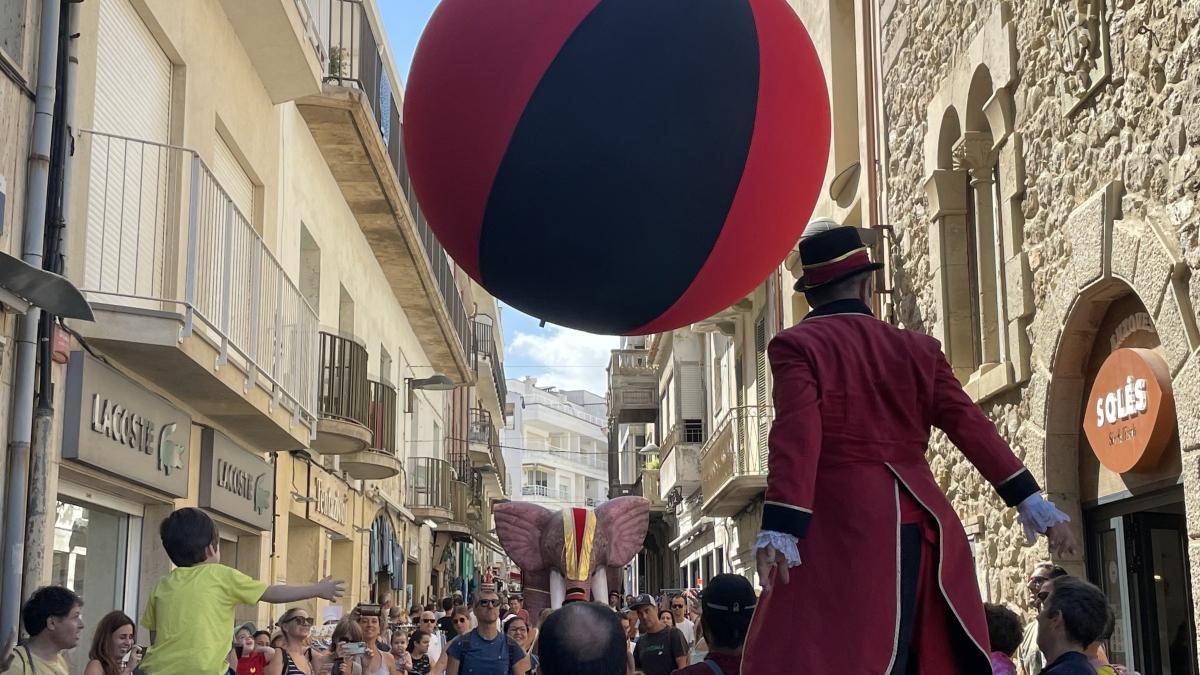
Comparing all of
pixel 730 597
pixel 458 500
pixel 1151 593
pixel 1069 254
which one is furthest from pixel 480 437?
pixel 730 597

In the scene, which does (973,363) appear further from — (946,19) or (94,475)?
(94,475)

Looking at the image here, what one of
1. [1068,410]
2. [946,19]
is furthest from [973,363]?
[946,19]

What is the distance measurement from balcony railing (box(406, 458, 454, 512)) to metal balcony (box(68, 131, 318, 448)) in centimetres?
1560

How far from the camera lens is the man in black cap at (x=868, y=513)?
12.3 ft

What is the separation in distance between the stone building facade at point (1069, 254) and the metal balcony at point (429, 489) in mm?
16402

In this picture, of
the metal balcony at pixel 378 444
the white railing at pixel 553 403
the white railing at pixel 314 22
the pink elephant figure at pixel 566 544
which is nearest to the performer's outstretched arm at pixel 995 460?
the pink elephant figure at pixel 566 544

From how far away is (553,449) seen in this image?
84.6m

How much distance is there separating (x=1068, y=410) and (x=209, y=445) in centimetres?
673

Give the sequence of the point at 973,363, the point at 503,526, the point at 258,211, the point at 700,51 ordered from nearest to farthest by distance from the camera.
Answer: the point at 700,51 → the point at 503,526 → the point at 973,363 → the point at 258,211

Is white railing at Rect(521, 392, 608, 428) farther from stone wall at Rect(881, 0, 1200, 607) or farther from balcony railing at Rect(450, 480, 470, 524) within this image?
stone wall at Rect(881, 0, 1200, 607)

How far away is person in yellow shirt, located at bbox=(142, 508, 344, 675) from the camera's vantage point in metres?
5.62

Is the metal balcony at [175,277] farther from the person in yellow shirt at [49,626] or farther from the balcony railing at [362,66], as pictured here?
the person in yellow shirt at [49,626]

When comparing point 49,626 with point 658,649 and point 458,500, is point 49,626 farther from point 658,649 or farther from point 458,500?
point 458,500

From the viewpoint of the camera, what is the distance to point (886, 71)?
14.2 meters
